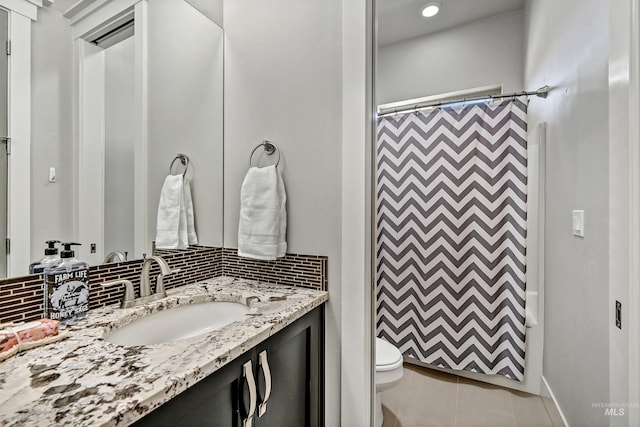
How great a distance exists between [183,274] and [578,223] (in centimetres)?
167

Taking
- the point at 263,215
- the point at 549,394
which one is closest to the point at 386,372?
the point at 263,215

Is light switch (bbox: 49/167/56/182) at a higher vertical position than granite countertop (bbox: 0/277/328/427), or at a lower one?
higher

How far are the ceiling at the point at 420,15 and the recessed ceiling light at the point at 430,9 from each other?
0.03 metres

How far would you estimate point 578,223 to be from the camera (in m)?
1.29

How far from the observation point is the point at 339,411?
1159 mm

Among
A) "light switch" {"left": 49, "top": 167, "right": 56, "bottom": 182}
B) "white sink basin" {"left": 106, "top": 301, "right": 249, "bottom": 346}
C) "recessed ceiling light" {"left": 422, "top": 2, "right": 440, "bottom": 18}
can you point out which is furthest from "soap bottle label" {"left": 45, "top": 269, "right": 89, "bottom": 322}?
"recessed ceiling light" {"left": 422, "top": 2, "right": 440, "bottom": 18}

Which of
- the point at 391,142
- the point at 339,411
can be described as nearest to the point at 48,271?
the point at 339,411

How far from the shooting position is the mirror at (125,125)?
86cm

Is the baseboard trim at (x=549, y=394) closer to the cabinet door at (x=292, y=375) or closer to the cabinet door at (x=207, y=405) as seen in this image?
the cabinet door at (x=292, y=375)

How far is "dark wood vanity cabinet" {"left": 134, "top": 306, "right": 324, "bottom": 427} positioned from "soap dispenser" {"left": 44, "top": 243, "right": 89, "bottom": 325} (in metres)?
0.48

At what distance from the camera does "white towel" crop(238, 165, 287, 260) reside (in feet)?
3.92

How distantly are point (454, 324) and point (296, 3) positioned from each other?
201 centimetres

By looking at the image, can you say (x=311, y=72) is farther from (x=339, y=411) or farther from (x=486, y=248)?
(x=486, y=248)

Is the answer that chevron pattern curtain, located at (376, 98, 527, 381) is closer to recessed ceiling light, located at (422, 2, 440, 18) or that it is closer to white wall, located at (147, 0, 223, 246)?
recessed ceiling light, located at (422, 2, 440, 18)
